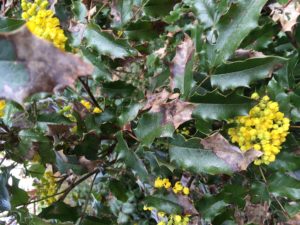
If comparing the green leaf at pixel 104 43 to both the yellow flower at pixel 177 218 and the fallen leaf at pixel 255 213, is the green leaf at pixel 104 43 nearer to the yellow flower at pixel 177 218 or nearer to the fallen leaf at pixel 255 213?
the yellow flower at pixel 177 218

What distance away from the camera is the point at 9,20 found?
75 centimetres

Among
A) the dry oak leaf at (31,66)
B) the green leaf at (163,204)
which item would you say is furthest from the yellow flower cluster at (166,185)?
the dry oak leaf at (31,66)

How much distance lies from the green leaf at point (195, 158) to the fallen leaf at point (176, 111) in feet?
0.37

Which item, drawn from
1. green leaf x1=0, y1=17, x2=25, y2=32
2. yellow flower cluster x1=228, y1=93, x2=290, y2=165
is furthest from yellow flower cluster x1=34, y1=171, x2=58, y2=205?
green leaf x1=0, y1=17, x2=25, y2=32

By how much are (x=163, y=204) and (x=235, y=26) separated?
0.56 meters

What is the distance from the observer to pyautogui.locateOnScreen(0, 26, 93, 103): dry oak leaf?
0.51 metres

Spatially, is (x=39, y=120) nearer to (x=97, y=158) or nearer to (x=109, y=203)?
(x=97, y=158)

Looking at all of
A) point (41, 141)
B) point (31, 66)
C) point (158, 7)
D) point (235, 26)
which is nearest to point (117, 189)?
point (41, 141)

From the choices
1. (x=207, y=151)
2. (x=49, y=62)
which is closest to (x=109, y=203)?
(x=207, y=151)

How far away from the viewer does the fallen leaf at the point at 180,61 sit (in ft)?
3.40

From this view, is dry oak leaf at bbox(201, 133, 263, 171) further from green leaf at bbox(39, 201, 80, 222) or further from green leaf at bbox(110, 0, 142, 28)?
green leaf at bbox(39, 201, 80, 222)

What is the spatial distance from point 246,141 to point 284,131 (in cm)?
10

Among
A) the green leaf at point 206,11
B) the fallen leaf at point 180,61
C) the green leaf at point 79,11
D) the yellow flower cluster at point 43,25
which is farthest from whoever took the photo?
the green leaf at point 79,11

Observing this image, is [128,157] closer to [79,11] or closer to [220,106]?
[220,106]
